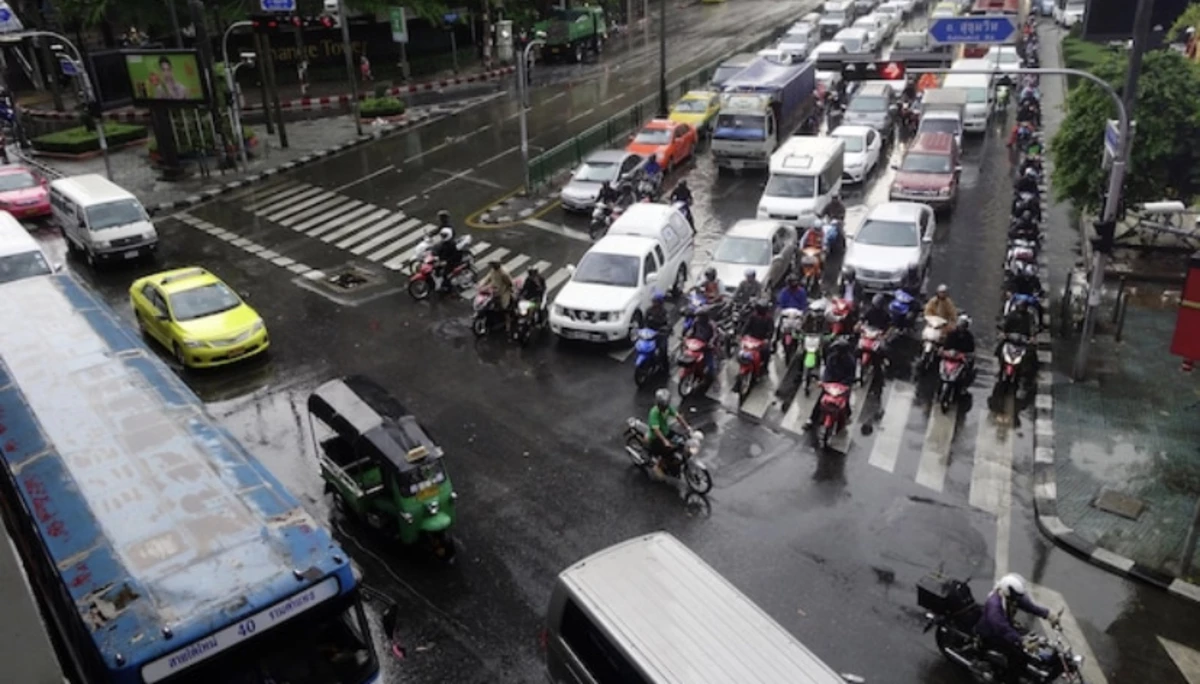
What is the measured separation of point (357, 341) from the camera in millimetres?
18812

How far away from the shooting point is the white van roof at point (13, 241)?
1958 centimetres

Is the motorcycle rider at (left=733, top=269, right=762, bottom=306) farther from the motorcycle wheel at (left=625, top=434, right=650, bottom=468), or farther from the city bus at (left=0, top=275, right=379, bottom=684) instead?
the city bus at (left=0, top=275, right=379, bottom=684)

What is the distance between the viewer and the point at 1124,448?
14172 millimetres

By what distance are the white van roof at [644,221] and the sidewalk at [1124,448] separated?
8.28 m

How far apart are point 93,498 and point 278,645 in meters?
2.86

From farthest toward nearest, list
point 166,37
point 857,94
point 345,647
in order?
1. point 166,37
2. point 857,94
3. point 345,647

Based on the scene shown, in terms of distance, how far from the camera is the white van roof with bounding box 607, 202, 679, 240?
20.0 m

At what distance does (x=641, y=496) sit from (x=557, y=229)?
1346 centimetres

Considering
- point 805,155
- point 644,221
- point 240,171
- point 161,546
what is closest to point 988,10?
point 805,155

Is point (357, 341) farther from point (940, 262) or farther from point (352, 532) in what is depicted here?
point (940, 262)

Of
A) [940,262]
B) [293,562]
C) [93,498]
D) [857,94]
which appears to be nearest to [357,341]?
[93,498]

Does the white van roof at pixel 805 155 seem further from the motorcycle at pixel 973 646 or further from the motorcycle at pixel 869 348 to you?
the motorcycle at pixel 973 646

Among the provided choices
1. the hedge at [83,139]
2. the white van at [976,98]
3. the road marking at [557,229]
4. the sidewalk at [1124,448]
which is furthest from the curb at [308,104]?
the sidewalk at [1124,448]

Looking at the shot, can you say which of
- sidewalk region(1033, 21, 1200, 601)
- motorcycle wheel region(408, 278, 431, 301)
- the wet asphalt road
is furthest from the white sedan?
motorcycle wheel region(408, 278, 431, 301)
